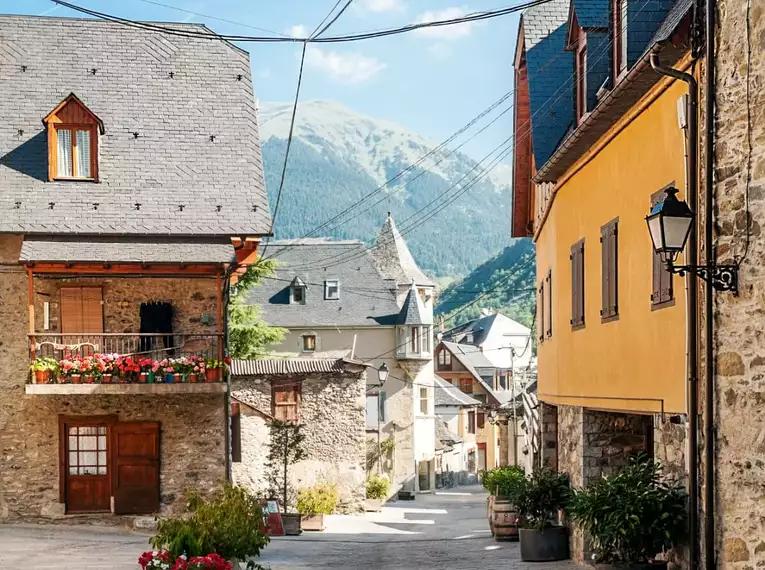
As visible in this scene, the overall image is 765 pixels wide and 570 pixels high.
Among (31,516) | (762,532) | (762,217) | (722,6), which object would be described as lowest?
(31,516)

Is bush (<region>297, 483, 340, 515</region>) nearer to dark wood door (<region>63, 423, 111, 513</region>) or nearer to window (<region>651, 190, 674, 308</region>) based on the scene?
dark wood door (<region>63, 423, 111, 513</region>)

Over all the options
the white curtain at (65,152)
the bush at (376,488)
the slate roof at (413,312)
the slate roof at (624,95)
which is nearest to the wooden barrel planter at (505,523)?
the slate roof at (624,95)

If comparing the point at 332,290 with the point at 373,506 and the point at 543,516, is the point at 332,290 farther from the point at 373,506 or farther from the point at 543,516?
the point at 543,516

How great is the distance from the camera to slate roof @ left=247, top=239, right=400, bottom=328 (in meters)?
52.8

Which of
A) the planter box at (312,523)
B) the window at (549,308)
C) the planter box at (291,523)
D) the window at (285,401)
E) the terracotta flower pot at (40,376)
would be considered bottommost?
the planter box at (312,523)

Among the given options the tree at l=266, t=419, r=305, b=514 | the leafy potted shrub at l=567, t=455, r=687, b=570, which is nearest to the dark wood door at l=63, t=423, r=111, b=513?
the tree at l=266, t=419, r=305, b=514

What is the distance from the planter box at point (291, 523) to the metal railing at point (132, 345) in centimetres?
418

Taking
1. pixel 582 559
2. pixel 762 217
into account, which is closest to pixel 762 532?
pixel 762 217

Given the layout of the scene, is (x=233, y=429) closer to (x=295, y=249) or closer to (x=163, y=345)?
(x=163, y=345)

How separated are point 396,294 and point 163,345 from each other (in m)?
31.9

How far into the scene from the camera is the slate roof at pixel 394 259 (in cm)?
5853

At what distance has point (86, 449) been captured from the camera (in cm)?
2319

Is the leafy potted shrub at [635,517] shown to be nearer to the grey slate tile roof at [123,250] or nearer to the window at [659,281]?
the window at [659,281]

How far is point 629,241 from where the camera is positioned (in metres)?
12.5
